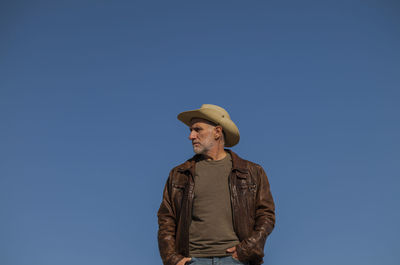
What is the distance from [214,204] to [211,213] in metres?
0.13

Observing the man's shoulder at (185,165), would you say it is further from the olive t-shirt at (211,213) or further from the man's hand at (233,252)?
the man's hand at (233,252)

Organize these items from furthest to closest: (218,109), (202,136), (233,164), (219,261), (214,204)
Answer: (218,109), (202,136), (233,164), (214,204), (219,261)

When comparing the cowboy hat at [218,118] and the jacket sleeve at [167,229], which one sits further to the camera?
the cowboy hat at [218,118]

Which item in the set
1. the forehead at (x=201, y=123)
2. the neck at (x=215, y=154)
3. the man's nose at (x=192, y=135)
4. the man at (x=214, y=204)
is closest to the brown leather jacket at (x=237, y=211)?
the man at (x=214, y=204)

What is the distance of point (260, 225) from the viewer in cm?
618

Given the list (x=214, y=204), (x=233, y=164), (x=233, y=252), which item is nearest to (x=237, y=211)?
(x=214, y=204)

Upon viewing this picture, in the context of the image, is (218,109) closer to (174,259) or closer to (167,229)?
(167,229)

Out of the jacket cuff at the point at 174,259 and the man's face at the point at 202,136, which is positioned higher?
the man's face at the point at 202,136

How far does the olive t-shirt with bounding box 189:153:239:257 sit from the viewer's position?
6027 mm

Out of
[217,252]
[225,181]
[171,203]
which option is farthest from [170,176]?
[217,252]

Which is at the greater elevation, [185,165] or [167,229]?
[185,165]

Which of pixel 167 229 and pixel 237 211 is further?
pixel 167 229

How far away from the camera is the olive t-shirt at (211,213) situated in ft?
19.8

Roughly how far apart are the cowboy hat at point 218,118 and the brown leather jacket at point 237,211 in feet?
1.24
